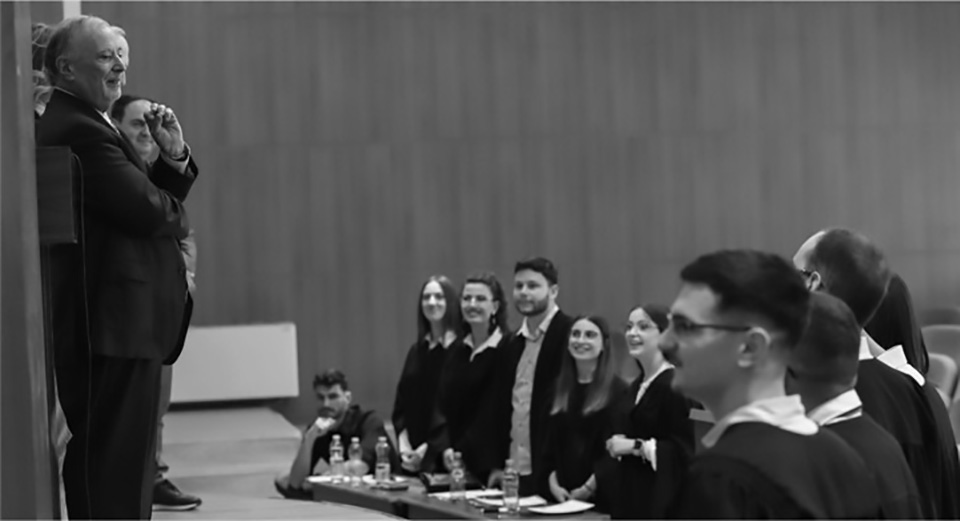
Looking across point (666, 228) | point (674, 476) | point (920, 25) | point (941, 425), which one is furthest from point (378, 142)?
point (941, 425)

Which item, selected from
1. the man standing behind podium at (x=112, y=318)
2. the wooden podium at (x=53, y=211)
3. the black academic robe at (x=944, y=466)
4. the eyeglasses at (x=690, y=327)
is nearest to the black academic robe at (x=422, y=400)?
the black academic robe at (x=944, y=466)

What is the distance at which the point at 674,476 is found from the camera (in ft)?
17.7

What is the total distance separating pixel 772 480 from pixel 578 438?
182 inches

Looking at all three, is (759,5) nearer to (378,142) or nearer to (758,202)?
(758,202)

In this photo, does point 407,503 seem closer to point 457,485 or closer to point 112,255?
point 457,485

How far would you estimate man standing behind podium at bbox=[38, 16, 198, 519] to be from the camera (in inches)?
109

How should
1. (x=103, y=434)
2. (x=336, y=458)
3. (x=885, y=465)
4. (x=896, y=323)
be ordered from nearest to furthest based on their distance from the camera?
(x=885, y=465) → (x=103, y=434) → (x=896, y=323) → (x=336, y=458)

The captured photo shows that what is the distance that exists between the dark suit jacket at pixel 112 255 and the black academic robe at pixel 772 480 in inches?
46.1

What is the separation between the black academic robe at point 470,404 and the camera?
7711 mm

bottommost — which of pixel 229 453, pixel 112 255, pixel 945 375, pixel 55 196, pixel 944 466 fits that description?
pixel 229 453

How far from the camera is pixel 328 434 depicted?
8.26 meters

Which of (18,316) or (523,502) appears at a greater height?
(18,316)

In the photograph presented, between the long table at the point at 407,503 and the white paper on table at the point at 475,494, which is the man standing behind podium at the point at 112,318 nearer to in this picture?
the long table at the point at 407,503

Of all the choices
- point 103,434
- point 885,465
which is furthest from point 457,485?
point 885,465
